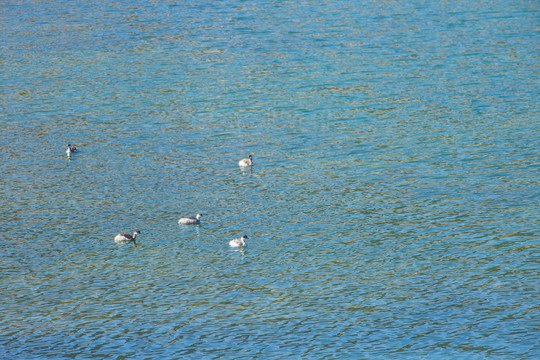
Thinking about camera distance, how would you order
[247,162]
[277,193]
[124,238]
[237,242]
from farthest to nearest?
[247,162] → [277,193] → [124,238] → [237,242]

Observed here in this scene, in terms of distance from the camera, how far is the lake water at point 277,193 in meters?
26.9

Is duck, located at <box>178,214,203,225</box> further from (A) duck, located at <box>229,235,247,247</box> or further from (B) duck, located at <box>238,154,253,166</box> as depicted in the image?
(B) duck, located at <box>238,154,253,166</box>

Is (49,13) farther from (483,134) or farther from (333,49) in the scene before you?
→ (483,134)

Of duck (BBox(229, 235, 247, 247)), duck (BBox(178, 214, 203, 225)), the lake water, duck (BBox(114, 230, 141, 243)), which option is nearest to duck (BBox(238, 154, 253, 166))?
the lake water

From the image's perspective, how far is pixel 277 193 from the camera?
39125 millimetres

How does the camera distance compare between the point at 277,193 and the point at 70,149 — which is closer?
the point at 277,193

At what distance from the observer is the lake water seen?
1061 inches

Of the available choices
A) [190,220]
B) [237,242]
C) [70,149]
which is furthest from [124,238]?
[70,149]

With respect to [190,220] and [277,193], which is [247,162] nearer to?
[277,193]

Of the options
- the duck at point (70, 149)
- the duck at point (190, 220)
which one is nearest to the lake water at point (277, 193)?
the duck at point (70, 149)

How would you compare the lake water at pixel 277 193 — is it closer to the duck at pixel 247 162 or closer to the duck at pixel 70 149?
the duck at pixel 70 149

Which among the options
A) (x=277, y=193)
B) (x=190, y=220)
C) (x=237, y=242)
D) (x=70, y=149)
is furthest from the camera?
(x=70, y=149)

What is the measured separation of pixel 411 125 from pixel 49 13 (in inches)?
2007

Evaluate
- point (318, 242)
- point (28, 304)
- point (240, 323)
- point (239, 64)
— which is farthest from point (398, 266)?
point (239, 64)
